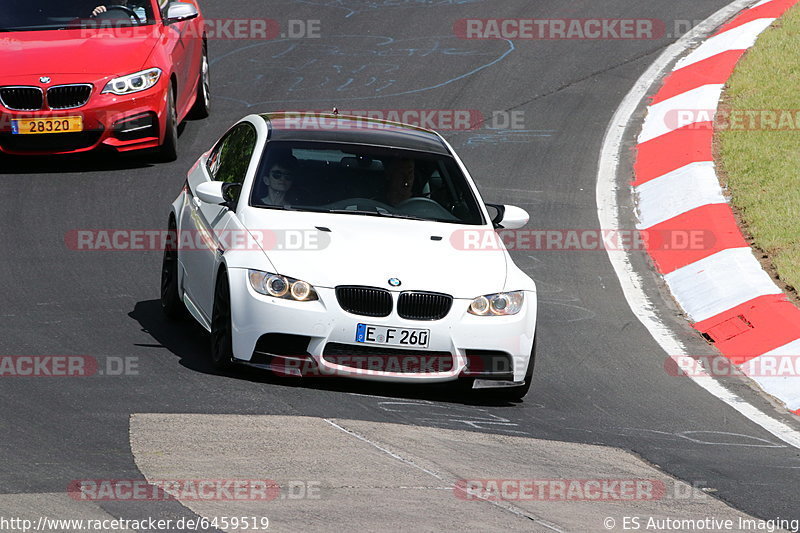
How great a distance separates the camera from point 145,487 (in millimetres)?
6098

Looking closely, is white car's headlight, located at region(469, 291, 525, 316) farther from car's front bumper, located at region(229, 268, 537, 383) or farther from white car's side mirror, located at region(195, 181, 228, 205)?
white car's side mirror, located at region(195, 181, 228, 205)

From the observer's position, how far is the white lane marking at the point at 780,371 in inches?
361

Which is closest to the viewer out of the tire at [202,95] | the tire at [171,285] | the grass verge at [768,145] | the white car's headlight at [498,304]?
the white car's headlight at [498,304]

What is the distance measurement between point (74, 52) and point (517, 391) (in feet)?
22.0

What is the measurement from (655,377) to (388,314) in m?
2.23

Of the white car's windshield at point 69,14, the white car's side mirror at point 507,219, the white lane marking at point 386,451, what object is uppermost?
the white car's windshield at point 69,14

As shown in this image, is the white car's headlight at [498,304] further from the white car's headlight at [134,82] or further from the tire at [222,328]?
the white car's headlight at [134,82]

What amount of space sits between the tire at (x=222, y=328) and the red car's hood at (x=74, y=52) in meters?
5.26

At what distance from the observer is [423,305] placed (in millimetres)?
8125

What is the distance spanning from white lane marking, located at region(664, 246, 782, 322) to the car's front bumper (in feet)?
9.91

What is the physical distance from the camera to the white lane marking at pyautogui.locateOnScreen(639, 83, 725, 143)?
14891 millimetres

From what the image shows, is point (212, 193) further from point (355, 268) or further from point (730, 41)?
point (730, 41)

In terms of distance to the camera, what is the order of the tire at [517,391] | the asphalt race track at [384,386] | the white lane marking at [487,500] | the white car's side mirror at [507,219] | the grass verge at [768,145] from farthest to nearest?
the grass verge at [768,145] → the white car's side mirror at [507,219] → the tire at [517,391] → the asphalt race track at [384,386] → the white lane marking at [487,500]

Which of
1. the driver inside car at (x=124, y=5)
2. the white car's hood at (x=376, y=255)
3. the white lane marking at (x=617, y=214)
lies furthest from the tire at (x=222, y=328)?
the driver inside car at (x=124, y=5)
